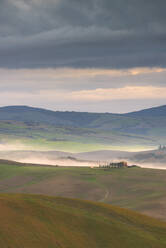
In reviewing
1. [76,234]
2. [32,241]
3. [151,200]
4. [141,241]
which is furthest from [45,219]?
[151,200]

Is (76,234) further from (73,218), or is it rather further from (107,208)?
(107,208)

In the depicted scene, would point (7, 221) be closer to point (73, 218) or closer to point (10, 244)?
point (10, 244)

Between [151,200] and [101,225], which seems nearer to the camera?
[101,225]

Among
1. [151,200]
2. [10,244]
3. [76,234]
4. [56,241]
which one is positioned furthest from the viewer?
[151,200]

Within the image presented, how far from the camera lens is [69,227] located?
7331cm

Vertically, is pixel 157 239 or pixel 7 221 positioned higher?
pixel 7 221

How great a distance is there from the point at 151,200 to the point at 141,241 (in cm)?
10602

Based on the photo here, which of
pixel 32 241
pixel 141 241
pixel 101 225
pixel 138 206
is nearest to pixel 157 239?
pixel 141 241

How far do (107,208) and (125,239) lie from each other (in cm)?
2206

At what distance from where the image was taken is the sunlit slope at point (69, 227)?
63400 mm

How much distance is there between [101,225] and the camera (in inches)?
3095

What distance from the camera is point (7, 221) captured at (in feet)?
217

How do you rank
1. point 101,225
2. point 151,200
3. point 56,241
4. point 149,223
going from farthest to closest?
point 151,200 → point 149,223 → point 101,225 → point 56,241

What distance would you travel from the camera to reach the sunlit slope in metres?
63.4
